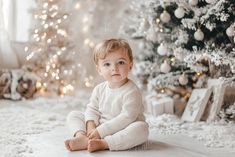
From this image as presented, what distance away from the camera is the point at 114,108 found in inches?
84.9

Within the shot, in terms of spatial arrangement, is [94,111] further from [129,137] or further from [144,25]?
[144,25]

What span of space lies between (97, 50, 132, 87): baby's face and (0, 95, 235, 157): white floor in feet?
1.08

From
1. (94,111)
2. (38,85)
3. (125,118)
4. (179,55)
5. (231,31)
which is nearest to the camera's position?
(125,118)

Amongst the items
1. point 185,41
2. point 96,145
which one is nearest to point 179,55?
point 185,41

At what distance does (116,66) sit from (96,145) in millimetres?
385

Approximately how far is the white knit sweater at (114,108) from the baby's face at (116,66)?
1.9 inches

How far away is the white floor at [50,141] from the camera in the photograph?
200 centimetres

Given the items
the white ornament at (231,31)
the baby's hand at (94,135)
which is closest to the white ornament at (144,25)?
the white ornament at (231,31)

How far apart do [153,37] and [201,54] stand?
39 centimetres

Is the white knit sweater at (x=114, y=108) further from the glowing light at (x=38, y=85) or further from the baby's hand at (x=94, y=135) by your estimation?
the glowing light at (x=38, y=85)

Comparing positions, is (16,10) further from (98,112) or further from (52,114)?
(98,112)

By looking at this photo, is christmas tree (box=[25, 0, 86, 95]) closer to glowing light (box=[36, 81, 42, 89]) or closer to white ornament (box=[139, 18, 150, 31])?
glowing light (box=[36, 81, 42, 89])

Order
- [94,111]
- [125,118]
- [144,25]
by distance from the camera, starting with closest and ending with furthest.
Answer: [125,118] → [94,111] → [144,25]

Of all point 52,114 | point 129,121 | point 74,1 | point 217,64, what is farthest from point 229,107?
point 74,1
